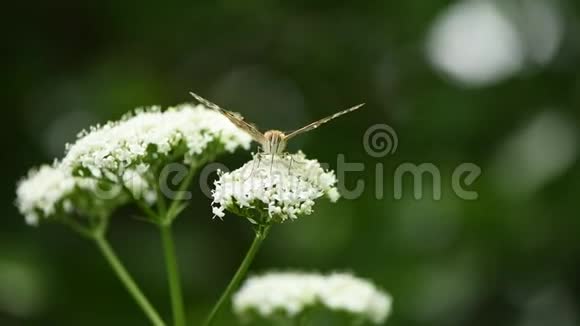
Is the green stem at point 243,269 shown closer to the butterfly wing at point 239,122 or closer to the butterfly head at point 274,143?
the butterfly head at point 274,143

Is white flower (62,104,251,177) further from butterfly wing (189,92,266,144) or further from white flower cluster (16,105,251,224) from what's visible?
butterfly wing (189,92,266,144)

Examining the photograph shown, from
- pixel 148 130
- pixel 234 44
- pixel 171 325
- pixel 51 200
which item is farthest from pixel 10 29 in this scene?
pixel 148 130

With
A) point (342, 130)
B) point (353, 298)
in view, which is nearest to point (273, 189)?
point (353, 298)

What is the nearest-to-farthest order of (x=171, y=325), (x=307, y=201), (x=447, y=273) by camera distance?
(x=307, y=201)
(x=447, y=273)
(x=171, y=325)

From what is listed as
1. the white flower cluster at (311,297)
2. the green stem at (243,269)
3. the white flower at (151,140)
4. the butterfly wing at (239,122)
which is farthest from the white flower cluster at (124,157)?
the white flower cluster at (311,297)

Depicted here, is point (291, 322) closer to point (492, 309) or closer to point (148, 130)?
point (148, 130)

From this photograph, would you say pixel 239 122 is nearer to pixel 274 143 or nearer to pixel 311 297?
pixel 274 143
